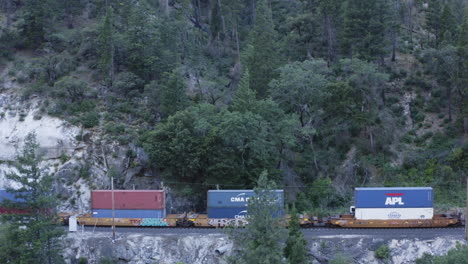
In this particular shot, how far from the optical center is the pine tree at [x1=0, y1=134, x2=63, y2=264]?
3694 centimetres

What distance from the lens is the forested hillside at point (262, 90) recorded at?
5212 cm

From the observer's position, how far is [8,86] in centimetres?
6297

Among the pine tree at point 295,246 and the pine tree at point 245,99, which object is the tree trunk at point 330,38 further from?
the pine tree at point 295,246

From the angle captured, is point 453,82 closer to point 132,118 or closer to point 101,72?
point 132,118

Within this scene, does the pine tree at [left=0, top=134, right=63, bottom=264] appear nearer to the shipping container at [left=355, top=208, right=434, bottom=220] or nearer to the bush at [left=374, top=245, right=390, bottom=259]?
the bush at [left=374, top=245, right=390, bottom=259]

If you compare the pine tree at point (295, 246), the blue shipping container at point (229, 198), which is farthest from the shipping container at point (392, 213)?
the blue shipping container at point (229, 198)

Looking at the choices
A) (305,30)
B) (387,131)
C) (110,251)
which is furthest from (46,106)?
(387,131)

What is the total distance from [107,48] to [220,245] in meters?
31.3

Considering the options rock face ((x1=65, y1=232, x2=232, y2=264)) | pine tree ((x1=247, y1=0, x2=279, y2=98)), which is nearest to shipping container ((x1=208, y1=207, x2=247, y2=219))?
rock face ((x1=65, y1=232, x2=232, y2=264))

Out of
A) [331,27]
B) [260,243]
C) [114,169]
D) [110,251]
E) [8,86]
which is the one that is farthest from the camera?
[331,27]

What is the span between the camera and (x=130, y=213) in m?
46.2

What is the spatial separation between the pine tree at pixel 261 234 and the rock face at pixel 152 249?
32.3ft

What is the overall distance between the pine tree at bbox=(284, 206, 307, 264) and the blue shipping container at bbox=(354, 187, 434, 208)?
9.26m

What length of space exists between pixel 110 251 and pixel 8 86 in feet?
106
